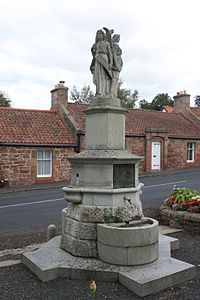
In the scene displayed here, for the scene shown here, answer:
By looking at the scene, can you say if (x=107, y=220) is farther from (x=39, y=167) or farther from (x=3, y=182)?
(x=39, y=167)

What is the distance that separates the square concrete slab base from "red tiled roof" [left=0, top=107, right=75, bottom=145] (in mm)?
13717

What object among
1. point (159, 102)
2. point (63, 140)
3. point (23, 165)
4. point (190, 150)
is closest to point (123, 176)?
point (23, 165)

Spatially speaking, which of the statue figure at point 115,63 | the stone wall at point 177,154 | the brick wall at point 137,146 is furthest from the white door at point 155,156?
the statue figure at point 115,63

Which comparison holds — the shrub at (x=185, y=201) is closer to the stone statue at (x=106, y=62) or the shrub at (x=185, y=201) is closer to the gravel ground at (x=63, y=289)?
the gravel ground at (x=63, y=289)

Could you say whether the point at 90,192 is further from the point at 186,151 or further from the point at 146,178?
the point at 186,151

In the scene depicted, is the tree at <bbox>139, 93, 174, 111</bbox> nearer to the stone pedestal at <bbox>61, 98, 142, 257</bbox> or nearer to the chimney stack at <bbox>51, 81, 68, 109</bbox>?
the chimney stack at <bbox>51, 81, 68, 109</bbox>

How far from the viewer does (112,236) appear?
4.73 m

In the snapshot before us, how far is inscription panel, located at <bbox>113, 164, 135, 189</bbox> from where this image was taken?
5301mm

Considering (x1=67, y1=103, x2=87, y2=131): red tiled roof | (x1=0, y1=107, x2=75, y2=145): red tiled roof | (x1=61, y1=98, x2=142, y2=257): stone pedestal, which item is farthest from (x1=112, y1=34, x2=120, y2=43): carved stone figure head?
(x1=67, y1=103, x2=87, y2=131): red tiled roof

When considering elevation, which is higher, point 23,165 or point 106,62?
point 106,62

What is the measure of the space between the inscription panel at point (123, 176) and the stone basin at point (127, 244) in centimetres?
79

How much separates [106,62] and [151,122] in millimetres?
20293

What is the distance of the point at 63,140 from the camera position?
19.9 m

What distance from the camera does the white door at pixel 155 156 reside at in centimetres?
2348
